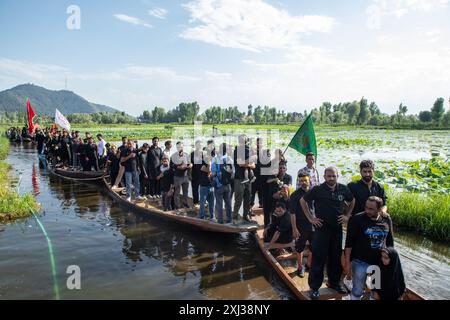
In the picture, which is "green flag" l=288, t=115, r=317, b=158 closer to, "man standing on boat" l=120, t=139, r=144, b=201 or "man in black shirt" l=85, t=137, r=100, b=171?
"man standing on boat" l=120, t=139, r=144, b=201

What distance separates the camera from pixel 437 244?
813cm

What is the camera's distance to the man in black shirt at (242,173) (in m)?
7.87

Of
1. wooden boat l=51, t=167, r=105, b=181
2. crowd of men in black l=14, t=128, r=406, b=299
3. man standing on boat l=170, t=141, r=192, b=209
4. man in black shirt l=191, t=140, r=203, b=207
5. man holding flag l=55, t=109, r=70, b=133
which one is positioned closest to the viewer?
crowd of men in black l=14, t=128, r=406, b=299

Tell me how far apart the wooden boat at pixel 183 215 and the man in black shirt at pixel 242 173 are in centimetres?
58

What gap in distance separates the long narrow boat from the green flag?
2.28 m

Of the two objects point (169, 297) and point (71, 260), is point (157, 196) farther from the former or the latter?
point (169, 297)

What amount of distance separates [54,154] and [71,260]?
14239 millimetres

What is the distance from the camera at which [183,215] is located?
9250 mm

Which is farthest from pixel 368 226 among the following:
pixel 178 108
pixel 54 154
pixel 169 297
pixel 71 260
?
pixel 178 108

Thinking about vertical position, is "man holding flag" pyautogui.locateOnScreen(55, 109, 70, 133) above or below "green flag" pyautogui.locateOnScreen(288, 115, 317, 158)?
above

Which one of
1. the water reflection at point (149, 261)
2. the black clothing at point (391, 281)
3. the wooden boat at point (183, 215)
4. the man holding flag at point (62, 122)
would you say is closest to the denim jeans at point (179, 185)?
the wooden boat at point (183, 215)

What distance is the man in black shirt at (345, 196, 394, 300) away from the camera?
13.4ft

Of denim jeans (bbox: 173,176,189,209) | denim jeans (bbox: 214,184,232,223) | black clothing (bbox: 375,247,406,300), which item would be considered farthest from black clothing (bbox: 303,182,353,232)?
denim jeans (bbox: 173,176,189,209)
